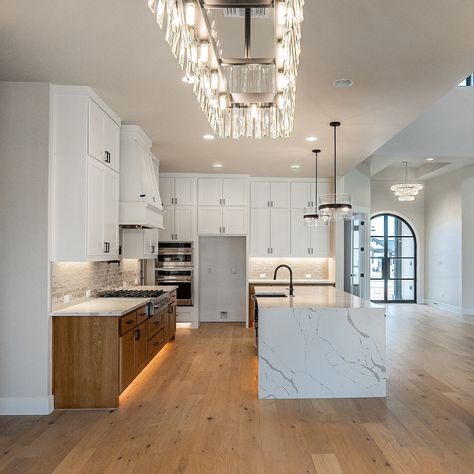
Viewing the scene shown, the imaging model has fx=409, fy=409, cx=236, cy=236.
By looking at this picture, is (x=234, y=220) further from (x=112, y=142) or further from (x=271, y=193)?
(x=112, y=142)

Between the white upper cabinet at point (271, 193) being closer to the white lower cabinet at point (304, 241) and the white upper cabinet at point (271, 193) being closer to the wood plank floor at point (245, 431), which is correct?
the white lower cabinet at point (304, 241)

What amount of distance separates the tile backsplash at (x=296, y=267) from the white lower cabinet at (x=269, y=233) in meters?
0.26

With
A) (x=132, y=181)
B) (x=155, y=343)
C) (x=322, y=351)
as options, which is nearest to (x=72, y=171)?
(x=132, y=181)

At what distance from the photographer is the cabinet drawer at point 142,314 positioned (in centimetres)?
436

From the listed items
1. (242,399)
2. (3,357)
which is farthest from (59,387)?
(242,399)

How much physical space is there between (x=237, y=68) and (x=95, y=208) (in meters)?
2.41

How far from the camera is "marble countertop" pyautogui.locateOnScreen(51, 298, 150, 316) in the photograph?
372 cm

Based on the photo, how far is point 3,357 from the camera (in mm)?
3570

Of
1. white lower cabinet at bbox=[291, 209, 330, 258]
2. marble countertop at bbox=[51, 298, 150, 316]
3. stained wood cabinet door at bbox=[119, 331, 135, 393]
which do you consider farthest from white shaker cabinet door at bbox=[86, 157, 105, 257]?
white lower cabinet at bbox=[291, 209, 330, 258]

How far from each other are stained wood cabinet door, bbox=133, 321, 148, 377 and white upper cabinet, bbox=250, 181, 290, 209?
13.6 feet

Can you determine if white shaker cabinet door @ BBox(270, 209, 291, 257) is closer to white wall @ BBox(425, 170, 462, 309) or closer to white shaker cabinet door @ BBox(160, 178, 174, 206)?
white shaker cabinet door @ BBox(160, 178, 174, 206)

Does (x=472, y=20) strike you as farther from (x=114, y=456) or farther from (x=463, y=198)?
(x=463, y=198)

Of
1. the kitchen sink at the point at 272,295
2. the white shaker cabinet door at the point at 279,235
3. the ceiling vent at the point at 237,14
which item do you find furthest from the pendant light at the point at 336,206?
the white shaker cabinet door at the point at 279,235

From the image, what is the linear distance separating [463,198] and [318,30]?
7877mm
